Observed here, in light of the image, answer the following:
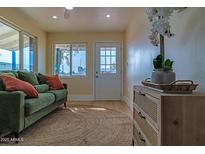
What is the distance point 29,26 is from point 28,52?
74 cm

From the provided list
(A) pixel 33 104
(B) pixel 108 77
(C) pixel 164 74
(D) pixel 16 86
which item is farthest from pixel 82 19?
(C) pixel 164 74

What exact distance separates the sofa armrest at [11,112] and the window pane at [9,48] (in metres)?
2.17

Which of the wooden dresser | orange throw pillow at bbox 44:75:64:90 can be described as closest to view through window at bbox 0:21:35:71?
orange throw pillow at bbox 44:75:64:90

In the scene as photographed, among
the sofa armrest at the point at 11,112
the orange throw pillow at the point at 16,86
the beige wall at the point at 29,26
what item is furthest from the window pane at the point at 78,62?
the sofa armrest at the point at 11,112

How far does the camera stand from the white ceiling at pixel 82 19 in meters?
5.08

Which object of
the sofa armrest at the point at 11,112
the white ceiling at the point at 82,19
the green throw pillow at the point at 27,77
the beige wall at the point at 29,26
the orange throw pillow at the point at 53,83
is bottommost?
the sofa armrest at the point at 11,112

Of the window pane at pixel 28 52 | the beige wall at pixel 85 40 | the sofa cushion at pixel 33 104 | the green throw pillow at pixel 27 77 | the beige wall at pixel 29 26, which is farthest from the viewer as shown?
the beige wall at pixel 85 40

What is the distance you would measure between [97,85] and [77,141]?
4812mm

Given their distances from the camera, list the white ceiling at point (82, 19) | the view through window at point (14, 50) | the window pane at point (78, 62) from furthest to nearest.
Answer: the window pane at point (78, 62) < the white ceiling at point (82, 19) < the view through window at point (14, 50)

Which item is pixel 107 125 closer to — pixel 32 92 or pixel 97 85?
pixel 32 92

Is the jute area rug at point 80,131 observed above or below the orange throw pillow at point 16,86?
below

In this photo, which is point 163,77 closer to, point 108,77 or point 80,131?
point 80,131

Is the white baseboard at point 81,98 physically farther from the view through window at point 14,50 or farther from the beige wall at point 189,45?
the beige wall at point 189,45

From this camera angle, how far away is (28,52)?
6.32 m
